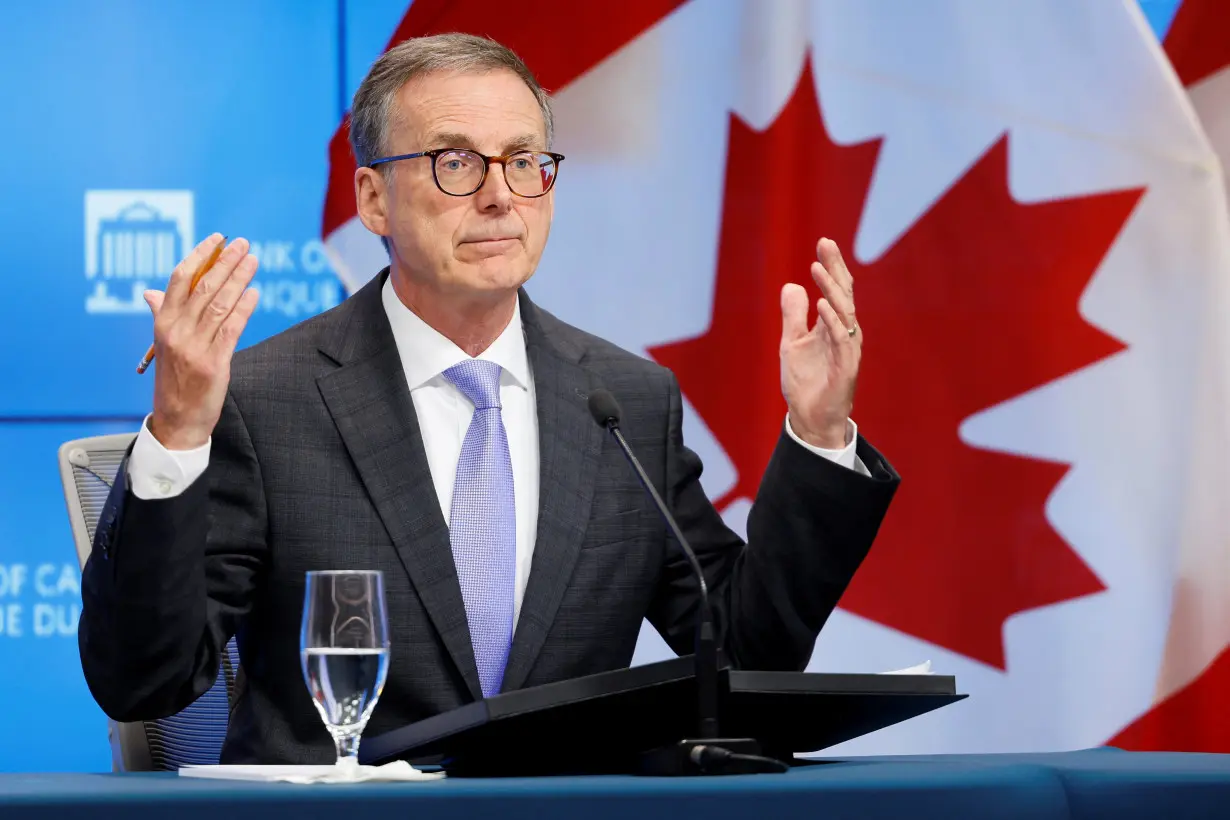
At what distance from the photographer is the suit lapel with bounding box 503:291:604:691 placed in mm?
1719

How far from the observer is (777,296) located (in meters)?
3.04

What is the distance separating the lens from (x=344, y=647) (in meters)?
1.13

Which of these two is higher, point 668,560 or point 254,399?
point 254,399

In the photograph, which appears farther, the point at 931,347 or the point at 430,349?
the point at 931,347

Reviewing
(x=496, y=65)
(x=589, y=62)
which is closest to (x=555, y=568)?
(x=496, y=65)

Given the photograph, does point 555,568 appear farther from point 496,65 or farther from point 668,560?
point 496,65

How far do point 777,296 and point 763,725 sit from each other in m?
1.94

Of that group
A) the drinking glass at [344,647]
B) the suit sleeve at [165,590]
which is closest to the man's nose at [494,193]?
the suit sleeve at [165,590]

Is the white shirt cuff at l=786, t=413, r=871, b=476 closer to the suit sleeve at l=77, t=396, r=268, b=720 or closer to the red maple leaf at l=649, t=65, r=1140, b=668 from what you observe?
the suit sleeve at l=77, t=396, r=268, b=720

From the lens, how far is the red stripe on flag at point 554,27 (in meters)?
3.08

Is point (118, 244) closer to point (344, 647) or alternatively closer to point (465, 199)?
point (465, 199)

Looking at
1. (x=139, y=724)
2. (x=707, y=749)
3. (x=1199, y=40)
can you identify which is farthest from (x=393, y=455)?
(x=1199, y=40)

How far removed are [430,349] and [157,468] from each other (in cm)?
60

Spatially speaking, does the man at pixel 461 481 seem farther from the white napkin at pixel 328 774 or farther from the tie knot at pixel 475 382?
the white napkin at pixel 328 774
